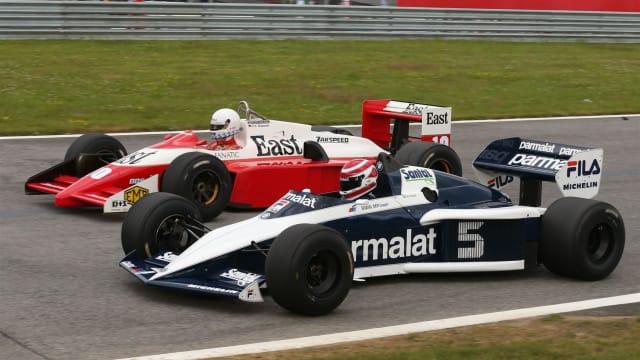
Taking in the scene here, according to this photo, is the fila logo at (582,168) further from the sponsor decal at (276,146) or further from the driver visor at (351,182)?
the sponsor decal at (276,146)

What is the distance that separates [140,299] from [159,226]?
72 cm

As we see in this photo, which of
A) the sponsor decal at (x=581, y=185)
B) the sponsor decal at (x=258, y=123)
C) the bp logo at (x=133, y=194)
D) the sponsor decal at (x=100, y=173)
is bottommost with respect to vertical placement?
the bp logo at (x=133, y=194)

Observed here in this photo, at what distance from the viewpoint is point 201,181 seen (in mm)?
11148

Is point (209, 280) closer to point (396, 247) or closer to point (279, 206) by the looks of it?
point (279, 206)

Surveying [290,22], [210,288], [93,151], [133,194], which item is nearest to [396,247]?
[210,288]

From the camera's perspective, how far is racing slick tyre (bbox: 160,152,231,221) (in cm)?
1088

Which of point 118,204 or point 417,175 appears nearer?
point 417,175

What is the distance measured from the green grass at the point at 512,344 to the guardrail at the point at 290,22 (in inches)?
648

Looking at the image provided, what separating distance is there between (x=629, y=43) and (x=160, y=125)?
54.1ft

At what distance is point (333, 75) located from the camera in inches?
872

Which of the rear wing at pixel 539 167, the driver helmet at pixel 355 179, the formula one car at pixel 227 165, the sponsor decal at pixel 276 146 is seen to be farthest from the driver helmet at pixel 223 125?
the driver helmet at pixel 355 179

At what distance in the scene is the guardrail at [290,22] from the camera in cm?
2277

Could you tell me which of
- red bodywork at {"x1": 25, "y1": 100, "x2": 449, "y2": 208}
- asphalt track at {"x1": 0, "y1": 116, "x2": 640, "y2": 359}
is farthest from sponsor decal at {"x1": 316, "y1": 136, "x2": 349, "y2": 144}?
asphalt track at {"x1": 0, "y1": 116, "x2": 640, "y2": 359}

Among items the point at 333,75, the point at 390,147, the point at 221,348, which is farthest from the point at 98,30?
the point at 221,348
